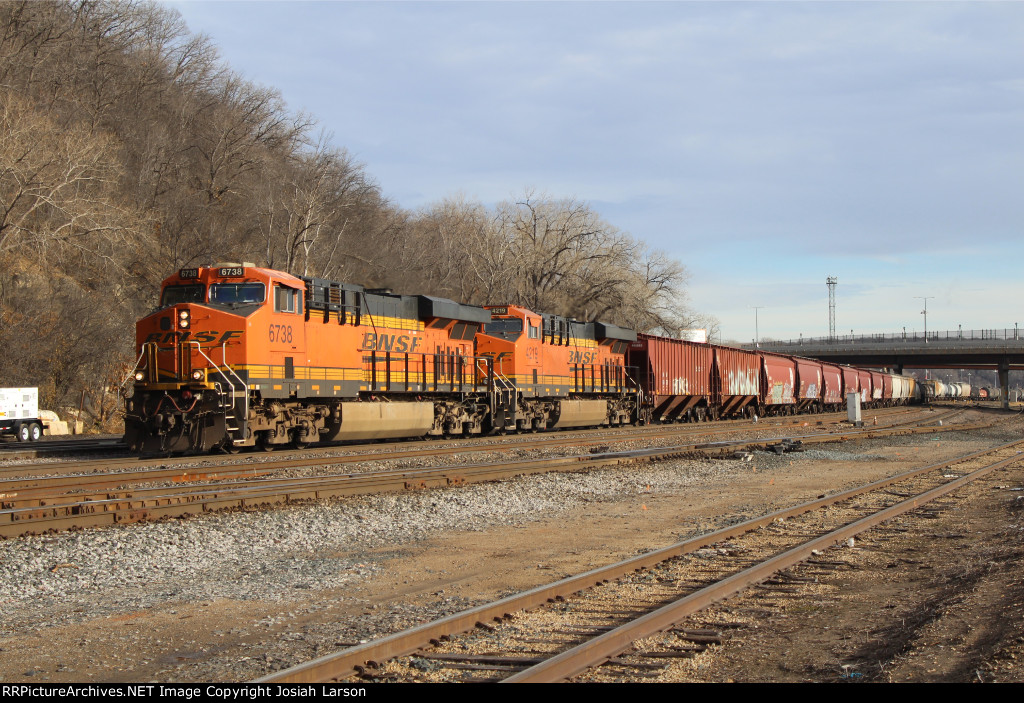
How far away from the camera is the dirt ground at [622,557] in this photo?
538 centimetres

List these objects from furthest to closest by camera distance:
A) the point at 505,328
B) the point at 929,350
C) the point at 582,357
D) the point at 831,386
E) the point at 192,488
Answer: the point at 929,350
the point at 831,386
the point at 582,357
the point at 505,328
the point at 192,488

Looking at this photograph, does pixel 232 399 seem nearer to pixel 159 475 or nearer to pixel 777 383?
pixel 159 475

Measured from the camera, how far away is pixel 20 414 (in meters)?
26.4

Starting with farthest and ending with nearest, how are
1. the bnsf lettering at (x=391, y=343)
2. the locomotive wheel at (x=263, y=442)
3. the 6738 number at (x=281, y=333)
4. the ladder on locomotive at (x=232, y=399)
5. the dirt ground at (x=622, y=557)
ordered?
the bnsf lettering at (x=391, y=343) → the locomotive wheel at (x=263, y=442) → the 6738 number at (x=281, y=333) → the ladder on locomotive at (x=232, y=399) → the dirt ground at (x=622, y=557)

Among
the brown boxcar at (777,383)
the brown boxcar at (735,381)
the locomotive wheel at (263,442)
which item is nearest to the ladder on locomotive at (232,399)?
the locomotive wheel at (263,442)

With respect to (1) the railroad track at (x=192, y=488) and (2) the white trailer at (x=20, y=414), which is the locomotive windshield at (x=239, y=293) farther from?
(2) the white trailer at (x=20, y=414)

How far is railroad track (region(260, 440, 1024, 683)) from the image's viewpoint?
16.9ft

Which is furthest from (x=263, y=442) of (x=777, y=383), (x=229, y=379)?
(x=777, y=383)

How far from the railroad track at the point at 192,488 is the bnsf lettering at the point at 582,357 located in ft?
41.4

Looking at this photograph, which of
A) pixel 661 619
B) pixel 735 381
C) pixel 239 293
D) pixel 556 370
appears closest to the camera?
pixel 661 619

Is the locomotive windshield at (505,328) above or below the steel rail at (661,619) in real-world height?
above

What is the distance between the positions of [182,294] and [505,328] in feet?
38.4

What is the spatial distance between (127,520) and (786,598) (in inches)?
292
